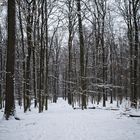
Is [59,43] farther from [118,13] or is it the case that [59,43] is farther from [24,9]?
[24,9]

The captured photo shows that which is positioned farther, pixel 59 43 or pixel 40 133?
pixel 59 43

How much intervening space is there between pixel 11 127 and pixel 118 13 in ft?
64.1

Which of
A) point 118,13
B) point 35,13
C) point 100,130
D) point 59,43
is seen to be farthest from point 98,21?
point 100,130

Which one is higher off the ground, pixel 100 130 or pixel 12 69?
pixel 12 69

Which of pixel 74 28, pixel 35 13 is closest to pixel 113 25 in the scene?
pixel 74 28

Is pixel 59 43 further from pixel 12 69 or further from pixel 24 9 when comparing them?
pixel 12 69

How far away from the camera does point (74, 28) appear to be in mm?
28281

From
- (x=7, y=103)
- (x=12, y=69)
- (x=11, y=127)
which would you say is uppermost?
(x=12, y=69)

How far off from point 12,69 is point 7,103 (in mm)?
1769

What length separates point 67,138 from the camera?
291 inches

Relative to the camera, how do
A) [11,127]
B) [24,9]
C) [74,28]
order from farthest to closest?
[74,28] → [24,9] → [11,127]

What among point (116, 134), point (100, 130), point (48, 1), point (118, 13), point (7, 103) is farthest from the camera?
point (118, 13)

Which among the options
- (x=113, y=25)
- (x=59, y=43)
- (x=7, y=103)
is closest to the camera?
(x=7, y=103)

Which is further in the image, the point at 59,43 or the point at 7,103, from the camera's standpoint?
the point at 59,43
